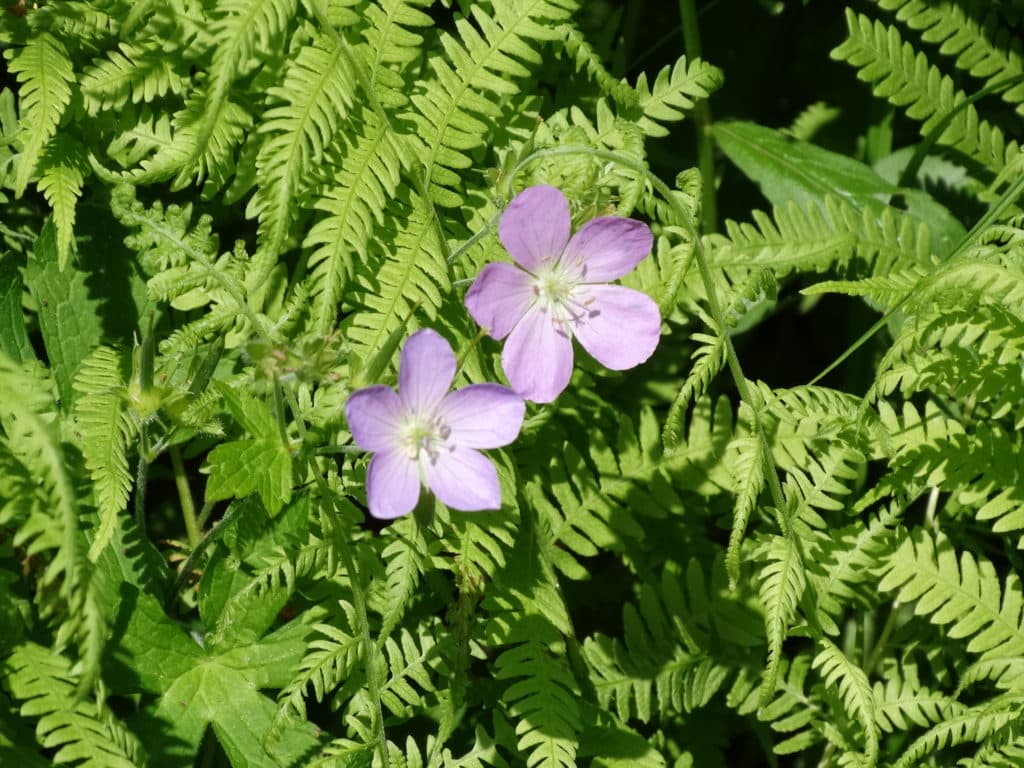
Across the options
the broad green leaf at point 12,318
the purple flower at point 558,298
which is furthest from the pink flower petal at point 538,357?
the broad green leaf at point 12,318

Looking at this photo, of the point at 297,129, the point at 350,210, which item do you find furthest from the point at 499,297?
the point at 297,129

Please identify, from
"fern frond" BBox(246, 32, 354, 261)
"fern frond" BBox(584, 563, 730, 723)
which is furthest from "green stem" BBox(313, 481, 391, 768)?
"fern frond" BBox(584, 563, 730, 723)

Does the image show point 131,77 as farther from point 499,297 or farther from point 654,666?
point 654,666

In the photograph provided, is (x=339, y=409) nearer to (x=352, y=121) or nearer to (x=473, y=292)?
(x=473, y=292)

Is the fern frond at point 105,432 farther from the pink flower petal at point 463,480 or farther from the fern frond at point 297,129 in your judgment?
the pink flower petal at point 463,480

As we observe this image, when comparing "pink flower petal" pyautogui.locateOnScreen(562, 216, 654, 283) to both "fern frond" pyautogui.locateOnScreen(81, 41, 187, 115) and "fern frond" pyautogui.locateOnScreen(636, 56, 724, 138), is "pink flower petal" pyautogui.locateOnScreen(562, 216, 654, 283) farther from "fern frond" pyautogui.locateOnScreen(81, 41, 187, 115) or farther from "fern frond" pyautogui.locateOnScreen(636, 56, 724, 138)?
"fern frond" pyautogui.locateOnScreen(81, 41, 187, 115)

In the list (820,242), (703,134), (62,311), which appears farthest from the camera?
(703,134)

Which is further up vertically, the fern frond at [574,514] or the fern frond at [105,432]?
the fern frond at [105,432]
